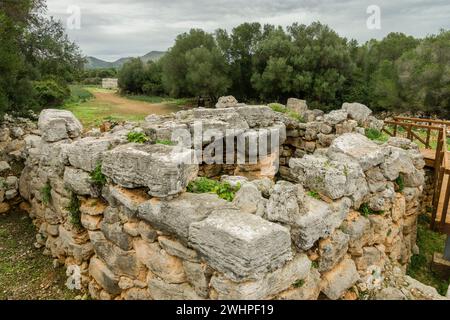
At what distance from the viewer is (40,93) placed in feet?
73.0

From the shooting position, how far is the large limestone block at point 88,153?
552cm

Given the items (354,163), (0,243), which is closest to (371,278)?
(354,163)

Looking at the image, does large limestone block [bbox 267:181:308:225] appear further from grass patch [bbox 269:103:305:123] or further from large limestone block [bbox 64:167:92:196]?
grass patch [bbox 269:103:305:123]

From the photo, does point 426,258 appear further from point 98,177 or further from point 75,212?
point 75,212

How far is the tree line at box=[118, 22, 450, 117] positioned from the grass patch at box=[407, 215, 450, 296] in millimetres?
18369

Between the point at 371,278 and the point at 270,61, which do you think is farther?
the point at 270,61

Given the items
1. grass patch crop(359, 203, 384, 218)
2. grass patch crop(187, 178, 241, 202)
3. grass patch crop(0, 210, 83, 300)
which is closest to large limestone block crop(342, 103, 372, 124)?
grass patch crop(359, 203, 384, 218)

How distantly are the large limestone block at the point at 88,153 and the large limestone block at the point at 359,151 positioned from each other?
3736mm

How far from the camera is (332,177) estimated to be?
5.11 m

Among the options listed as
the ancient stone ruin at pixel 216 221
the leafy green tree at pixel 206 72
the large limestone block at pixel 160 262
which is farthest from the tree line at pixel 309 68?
the large limestone block at pixel 160 262

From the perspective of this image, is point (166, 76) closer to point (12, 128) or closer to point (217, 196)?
point (12, 128)

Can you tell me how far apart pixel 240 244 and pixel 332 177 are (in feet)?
6.98

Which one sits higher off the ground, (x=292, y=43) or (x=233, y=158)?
(x=292, y=43)

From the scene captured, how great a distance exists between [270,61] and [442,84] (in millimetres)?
12289
